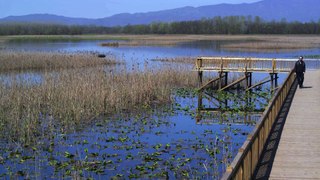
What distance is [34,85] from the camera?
942 inches

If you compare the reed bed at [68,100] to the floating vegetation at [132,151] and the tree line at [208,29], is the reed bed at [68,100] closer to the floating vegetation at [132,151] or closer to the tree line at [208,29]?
the floating vegetation at [132,151]

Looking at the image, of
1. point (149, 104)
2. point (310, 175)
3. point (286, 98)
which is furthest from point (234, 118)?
point (310, 175)

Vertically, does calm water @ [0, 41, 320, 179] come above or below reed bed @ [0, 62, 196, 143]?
below

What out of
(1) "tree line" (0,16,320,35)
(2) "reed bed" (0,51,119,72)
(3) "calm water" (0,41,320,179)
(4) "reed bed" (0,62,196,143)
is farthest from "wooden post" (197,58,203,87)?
(1) "tree line" (0,16,320,35)

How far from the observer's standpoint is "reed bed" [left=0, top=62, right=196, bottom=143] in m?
17.7

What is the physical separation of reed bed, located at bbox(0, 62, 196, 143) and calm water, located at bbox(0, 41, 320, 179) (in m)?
0.61

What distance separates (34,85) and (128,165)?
39.4 feet

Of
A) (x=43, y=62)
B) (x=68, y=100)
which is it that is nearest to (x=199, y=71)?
(x=68, y=100)

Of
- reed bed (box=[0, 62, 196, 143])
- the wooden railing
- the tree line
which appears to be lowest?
reed bed (box=[0, 62, 196, 143])

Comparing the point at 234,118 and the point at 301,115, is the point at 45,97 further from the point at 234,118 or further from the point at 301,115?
the point at 301,115

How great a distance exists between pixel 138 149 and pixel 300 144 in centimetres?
569

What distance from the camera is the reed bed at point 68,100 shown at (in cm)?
1766

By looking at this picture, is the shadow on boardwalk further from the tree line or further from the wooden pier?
the tree line

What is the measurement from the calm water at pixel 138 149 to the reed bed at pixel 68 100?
608 mm
